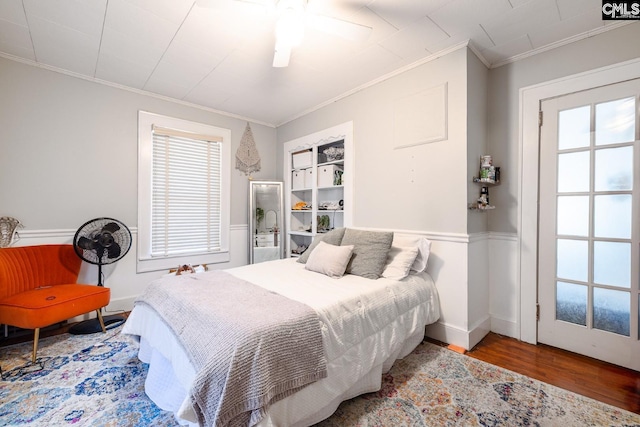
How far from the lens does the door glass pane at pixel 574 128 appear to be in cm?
214

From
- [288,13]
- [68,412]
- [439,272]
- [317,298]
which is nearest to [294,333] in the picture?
[317,298]

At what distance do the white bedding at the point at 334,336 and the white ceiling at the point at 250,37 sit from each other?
1.91 meters

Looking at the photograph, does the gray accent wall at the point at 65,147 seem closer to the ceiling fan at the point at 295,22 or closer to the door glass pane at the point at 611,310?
the ceiling fan at the point at 295,22

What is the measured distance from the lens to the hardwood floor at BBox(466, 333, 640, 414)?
169 centimetres

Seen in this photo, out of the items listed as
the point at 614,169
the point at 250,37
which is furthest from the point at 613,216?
the point at 250,37

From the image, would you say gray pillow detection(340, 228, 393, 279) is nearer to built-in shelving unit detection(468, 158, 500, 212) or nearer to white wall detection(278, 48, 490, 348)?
white wall detection(278, 48, 490, 348)

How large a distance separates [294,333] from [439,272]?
162 centimetres

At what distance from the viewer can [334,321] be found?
1505mm

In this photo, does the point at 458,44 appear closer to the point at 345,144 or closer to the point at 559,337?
the point at 345,144

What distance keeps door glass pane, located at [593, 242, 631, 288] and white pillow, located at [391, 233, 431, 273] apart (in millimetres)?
1233

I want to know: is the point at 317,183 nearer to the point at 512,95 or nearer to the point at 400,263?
the point at 400,263

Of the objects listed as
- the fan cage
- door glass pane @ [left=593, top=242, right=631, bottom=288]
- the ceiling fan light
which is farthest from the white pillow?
the fan cage

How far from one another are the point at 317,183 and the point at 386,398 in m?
2.56

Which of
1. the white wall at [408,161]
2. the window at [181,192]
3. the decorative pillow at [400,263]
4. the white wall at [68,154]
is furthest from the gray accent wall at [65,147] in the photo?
the decorative pillow at [400,263]
